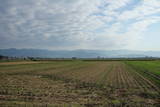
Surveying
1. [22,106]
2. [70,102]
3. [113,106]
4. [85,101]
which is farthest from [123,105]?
[22,106]

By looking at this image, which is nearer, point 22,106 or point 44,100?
point 22,106

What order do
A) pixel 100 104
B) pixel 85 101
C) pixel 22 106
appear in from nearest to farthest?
pixel 22 106 → pixel 100 104 → pixel 85 101

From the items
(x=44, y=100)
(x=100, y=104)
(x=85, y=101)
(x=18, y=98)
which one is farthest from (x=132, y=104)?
(x=18, y=98)

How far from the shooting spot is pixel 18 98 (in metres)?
11.1

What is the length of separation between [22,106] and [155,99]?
8.99m

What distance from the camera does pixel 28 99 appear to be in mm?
10852

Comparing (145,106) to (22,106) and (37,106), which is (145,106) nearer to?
(37,106)

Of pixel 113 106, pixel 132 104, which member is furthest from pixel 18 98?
pixel 132 104

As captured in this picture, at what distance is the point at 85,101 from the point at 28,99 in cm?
397

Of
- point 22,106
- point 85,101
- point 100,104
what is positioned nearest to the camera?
point 22,106

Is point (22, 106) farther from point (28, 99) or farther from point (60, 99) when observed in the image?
point (60, 99)

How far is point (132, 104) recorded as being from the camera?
9.97 metres

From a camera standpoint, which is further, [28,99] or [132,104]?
[28,99]

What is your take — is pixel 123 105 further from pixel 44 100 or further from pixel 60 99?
pixel 44 100
